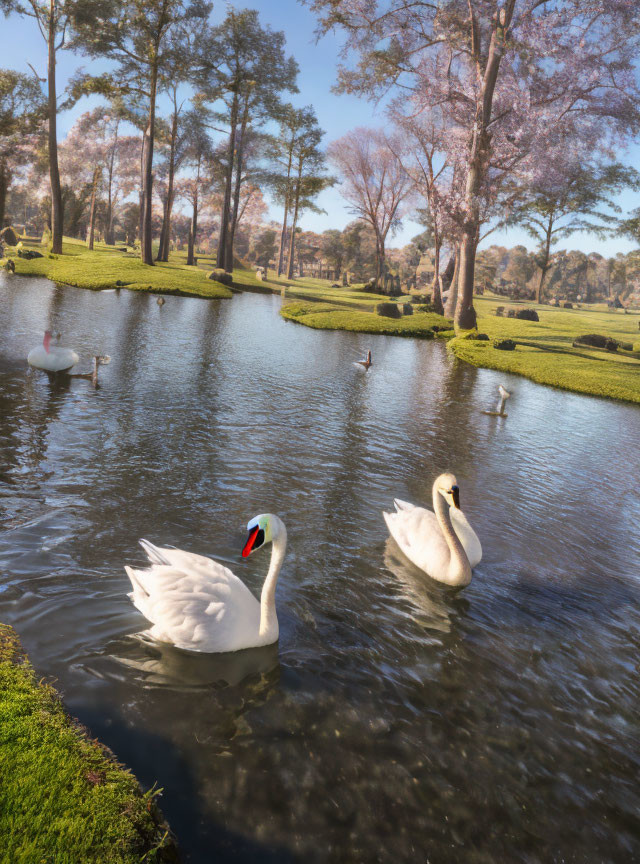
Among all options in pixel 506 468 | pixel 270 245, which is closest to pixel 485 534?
pixel 506 468

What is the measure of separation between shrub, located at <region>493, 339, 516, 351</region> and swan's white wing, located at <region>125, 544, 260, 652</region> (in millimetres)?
20782

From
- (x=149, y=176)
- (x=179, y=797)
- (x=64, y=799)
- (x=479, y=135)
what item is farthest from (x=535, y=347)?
(x=149, y=176)

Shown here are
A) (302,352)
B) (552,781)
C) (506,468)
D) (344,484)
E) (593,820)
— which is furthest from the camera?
(302,352)

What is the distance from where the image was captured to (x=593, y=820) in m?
3.13

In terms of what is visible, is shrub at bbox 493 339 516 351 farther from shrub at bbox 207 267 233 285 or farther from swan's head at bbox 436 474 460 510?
shrub at bbox 207 267 233 285

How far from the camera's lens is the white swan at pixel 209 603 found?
384 centimetres

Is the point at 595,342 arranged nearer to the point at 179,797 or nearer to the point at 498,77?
the point at 498,77

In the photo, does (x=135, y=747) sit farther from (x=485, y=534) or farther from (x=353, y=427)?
(x=353, y=427)

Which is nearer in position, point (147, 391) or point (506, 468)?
point (506, 468)

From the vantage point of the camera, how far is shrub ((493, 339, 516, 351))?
22.5 m

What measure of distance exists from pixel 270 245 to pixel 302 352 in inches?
2550

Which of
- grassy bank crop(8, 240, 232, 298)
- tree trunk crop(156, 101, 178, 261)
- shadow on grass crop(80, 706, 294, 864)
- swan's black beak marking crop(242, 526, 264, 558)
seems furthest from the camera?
tree trunk crop(156, 101, 178, 261)

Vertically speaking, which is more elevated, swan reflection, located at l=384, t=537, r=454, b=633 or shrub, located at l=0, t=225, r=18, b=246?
shrub, located at l=0, t=225, r=18, b=246

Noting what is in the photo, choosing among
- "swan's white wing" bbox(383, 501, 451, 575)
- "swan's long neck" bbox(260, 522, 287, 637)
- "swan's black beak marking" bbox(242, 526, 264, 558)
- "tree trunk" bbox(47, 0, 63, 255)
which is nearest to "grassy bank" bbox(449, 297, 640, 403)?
"swan's white wing" bbox(383, 501, 451, 575)
